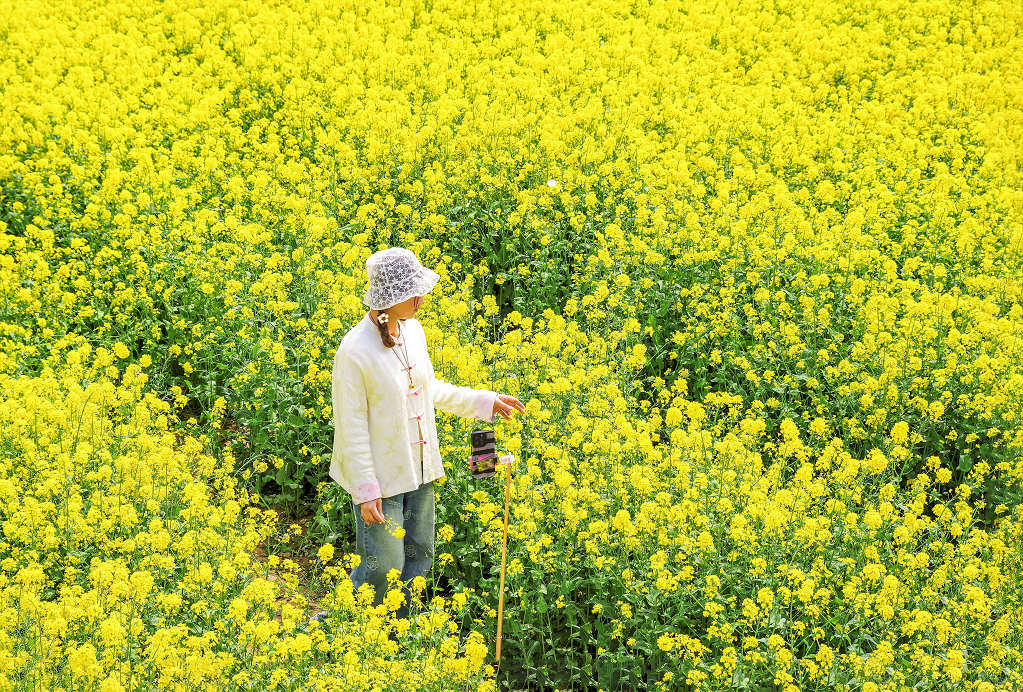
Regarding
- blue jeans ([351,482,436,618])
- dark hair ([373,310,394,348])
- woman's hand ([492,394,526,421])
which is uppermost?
dark hair ([373,310,394,348])

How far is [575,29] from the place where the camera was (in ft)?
45.2

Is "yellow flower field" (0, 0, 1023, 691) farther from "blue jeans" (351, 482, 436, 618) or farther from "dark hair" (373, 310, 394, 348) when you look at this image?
"dark hair" (373, 310, 394, 348)

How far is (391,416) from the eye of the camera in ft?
17.0

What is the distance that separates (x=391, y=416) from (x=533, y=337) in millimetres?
2727

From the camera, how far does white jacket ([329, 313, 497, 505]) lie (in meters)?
5.07

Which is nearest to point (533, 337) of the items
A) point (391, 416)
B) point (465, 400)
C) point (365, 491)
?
point (465, 400)

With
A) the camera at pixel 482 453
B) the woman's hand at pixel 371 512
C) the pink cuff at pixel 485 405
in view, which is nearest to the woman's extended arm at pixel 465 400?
the pink cuff at pixel 485 405

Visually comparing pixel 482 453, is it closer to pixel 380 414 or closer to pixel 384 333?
pixel 380 414

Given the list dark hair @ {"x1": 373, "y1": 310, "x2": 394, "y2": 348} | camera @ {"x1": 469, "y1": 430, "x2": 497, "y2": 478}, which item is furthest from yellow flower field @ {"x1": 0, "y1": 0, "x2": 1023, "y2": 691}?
dark hair @ {"x1": 373, "y1": 310, "x2": 394, "y2": 348}

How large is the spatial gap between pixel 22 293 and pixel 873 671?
6.34 metres

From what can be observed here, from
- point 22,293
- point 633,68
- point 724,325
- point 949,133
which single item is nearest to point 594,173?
point 724,325

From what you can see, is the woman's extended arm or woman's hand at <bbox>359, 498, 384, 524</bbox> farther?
the woman's extended arm

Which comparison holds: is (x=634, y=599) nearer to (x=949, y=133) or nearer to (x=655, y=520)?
(x=655, y=520)

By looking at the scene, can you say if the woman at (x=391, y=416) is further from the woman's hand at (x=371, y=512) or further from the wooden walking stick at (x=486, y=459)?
the wooden walking stick at (x=486, y=459)
